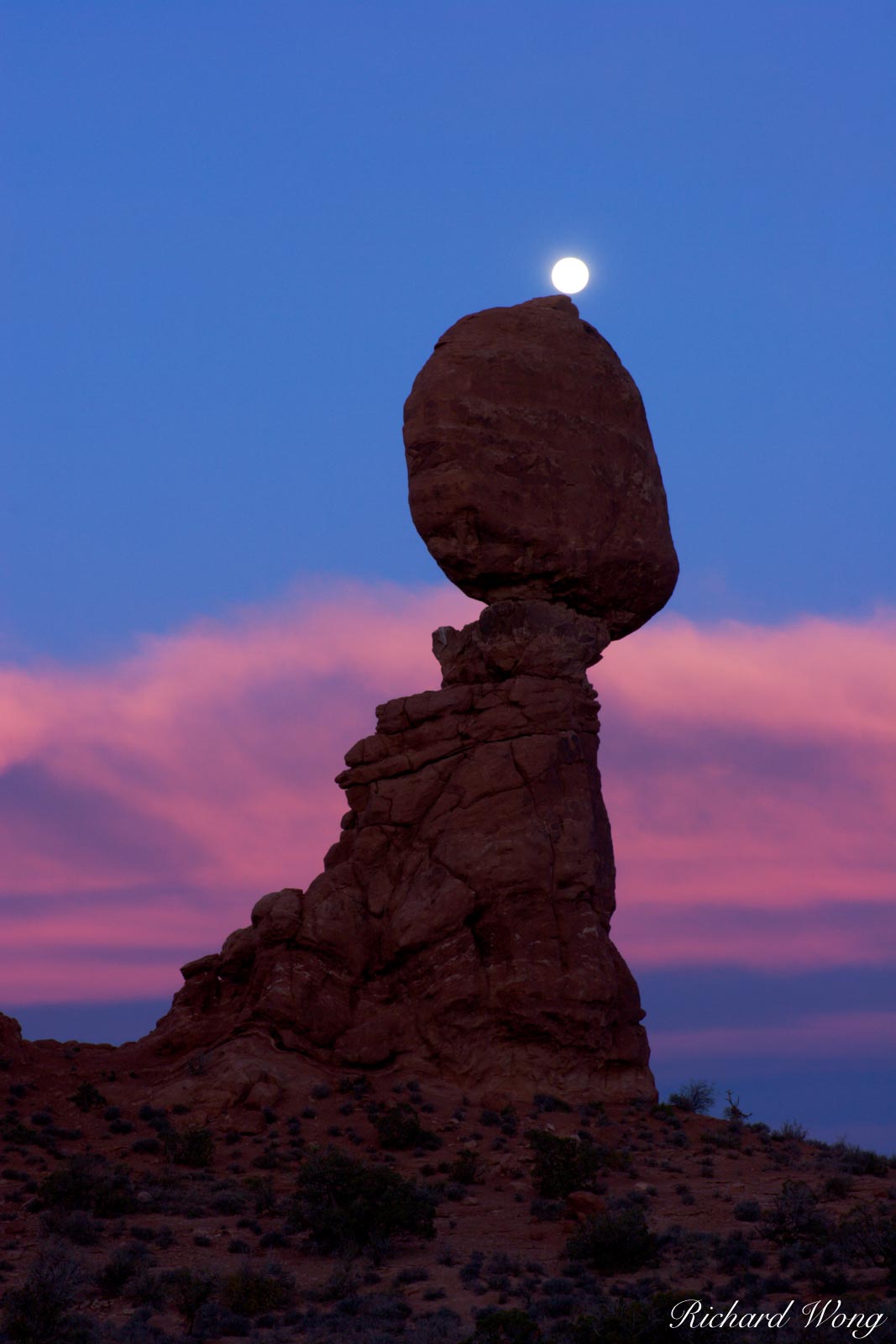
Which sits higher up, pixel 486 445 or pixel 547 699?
pixel 486 445

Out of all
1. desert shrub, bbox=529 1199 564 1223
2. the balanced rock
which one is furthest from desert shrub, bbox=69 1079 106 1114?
the balanced rock

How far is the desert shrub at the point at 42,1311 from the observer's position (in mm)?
17781

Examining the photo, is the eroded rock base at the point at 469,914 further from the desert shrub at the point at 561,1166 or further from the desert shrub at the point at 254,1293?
the desert shrub at the point at 254,1293

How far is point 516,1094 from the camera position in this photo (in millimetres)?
31484

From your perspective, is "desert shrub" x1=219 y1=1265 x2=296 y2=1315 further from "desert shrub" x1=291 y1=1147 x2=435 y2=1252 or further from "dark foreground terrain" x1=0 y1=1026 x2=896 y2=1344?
"desert shrub" x1=291 y1=1147 x2=435 y2=1252

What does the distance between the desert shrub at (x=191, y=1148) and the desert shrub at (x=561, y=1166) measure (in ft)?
20.2

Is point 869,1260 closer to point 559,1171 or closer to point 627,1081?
point 559,1171

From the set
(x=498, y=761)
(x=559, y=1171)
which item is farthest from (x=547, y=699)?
(x=559, y=1171)

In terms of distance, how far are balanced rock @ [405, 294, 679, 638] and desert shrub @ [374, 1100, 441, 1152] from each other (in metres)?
13.2

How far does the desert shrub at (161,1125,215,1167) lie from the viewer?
89.2ft

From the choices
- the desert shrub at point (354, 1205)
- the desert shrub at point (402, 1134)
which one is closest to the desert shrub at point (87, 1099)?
the desert shrub at point (402, 1134)

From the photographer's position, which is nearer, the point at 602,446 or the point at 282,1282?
the point at 282,1282

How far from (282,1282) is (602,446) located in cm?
2239

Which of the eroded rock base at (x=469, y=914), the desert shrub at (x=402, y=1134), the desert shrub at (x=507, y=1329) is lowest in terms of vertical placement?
the desert shrub at (x=507, y=1329)
